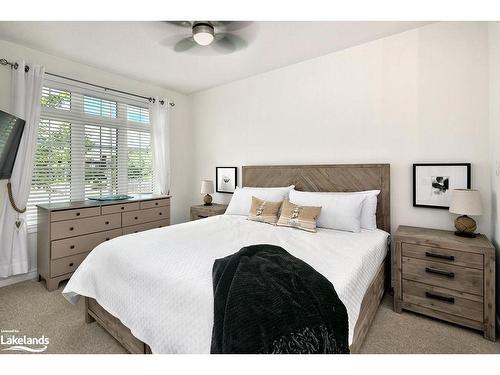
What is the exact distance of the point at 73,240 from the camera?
9.27 feet

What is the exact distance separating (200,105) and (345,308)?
4.09 m

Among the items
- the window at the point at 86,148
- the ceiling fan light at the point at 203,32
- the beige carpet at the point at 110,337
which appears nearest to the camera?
the beige carpet at the point at 110,337

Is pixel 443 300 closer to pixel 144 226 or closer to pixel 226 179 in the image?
pixel 226 179

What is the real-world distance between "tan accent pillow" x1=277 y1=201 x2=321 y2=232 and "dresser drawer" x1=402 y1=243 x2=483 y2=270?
80 cm

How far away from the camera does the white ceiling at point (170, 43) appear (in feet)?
7.84

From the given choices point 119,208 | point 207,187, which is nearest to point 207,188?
point 207,187

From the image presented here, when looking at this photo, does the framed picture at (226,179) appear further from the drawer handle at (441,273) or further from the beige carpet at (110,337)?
the drawer handle at (441,273)

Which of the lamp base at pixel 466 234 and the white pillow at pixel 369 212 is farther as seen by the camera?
the white pillow at pixel 369 212

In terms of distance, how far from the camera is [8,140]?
242 centimetres

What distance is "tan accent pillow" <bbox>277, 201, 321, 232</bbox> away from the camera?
246 centimetres

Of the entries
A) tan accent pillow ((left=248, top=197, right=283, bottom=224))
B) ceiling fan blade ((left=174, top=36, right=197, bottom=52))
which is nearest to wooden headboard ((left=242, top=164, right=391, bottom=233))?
tan accent pillow ((left=248, top=197, right=283, bottom=224))

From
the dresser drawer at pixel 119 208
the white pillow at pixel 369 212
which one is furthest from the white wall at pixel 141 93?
the white pillow at pixel 369 212

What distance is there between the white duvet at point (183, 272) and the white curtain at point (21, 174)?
1409mm

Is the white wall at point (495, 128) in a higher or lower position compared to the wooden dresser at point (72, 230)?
higher
